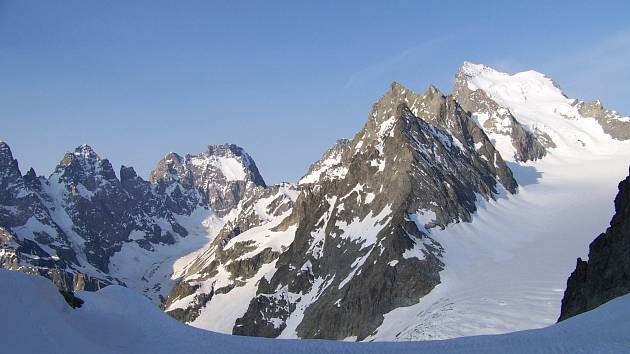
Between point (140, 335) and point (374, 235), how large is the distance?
115 meters

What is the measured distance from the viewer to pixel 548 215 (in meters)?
166

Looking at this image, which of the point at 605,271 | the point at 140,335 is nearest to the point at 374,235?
the point at 605,271

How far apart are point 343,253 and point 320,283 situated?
28.9 feet

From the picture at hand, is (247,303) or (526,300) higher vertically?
(247,303)

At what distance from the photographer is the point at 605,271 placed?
140ft

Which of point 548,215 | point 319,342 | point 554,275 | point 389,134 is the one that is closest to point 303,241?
point 389,134

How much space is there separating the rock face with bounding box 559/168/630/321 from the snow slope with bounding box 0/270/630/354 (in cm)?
1426

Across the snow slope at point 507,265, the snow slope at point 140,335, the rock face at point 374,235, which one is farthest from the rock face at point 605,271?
the rock face at point 374,235

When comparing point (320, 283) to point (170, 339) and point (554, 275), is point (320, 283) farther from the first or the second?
point (170, 339)

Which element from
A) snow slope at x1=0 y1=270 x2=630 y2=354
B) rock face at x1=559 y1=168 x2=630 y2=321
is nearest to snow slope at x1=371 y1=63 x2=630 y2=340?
rock face at x1=559 y1=168 x2=630 y2=321

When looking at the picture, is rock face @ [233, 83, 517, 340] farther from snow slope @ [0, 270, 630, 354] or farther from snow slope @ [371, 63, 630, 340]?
snow slope @ [0, 270, 630, 354]

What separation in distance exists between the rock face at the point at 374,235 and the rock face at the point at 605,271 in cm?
6117

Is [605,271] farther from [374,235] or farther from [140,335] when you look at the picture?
[374,235]

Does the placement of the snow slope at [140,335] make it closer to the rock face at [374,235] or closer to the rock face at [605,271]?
the rock face at [605,271]
